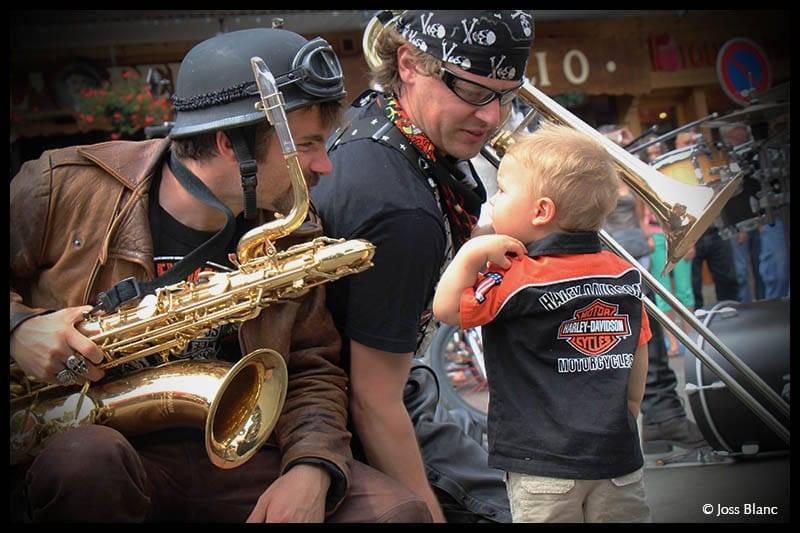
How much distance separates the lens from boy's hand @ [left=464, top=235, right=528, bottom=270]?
2.43 m

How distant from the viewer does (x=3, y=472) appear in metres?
2.22

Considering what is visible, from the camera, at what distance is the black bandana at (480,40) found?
2.62 meters

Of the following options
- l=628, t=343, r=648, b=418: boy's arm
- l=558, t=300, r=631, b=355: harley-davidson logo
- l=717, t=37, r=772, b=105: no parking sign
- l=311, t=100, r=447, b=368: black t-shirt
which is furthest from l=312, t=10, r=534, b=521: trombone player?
l=717, t=37, r=772, b=105: no parking sign

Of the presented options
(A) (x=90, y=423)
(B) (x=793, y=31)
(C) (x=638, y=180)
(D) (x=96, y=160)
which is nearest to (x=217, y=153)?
(D) (x=96, y=160)

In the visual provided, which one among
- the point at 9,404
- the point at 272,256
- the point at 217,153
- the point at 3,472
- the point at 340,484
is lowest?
the point at 340,484

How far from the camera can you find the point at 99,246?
2340mm

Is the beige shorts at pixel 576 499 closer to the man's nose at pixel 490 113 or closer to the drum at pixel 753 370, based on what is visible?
the man's nose at pixel 490 113

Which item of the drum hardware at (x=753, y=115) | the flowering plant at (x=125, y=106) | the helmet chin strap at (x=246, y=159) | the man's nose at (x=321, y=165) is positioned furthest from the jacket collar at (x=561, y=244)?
the flowering plant at (x=125, y=106)

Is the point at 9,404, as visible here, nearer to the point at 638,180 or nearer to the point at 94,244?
the point at 94,244

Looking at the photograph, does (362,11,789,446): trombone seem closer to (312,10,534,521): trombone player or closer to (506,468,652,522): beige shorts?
(312,10,534,521): trombone player

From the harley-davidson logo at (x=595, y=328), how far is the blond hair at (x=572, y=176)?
22cm

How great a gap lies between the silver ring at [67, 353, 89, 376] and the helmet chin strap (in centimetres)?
54

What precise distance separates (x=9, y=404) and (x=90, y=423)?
19 cm

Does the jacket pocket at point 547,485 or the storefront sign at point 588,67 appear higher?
the storefront sign at point 588,67
